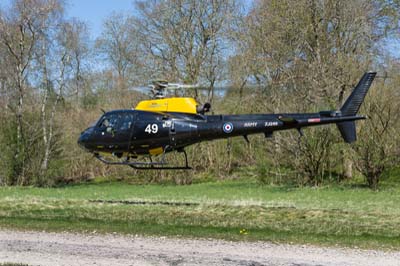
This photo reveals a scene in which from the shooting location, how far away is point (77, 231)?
1252cm

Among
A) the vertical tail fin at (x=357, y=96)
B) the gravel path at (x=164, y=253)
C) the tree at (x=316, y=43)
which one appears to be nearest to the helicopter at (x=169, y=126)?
the vertical tail fin at (x=357, y=96)

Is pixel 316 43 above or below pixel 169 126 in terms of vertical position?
above

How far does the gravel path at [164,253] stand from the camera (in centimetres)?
925

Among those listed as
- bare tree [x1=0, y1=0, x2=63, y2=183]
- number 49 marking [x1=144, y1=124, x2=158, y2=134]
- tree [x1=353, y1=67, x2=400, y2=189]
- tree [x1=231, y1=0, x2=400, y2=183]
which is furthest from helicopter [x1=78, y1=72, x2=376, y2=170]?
bare tree [x1=0, y1=0, x2=63, y2=183]

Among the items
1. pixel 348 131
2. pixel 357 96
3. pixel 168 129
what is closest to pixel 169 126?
pixel 168 129

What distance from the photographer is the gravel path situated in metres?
9.25

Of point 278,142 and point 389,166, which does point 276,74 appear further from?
point 389,166

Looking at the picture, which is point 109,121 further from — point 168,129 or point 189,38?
point 189,38

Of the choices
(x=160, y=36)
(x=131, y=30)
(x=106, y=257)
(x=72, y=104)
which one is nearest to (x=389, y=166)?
(x=106, y=257)

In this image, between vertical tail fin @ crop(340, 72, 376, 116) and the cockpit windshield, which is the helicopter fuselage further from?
vertical tail fin @ crop(340, 72, 376, 116)

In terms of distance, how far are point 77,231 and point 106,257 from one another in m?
3.20

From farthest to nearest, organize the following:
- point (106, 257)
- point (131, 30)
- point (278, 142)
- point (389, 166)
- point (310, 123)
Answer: point (131, 30) → point (278, 142) → point (389, 166) → point (310, 123) → point (106, 257)

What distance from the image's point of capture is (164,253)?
9977 millimetres

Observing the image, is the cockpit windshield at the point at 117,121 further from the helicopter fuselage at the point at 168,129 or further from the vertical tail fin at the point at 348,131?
the vertical tail fin at the point at 348,131
